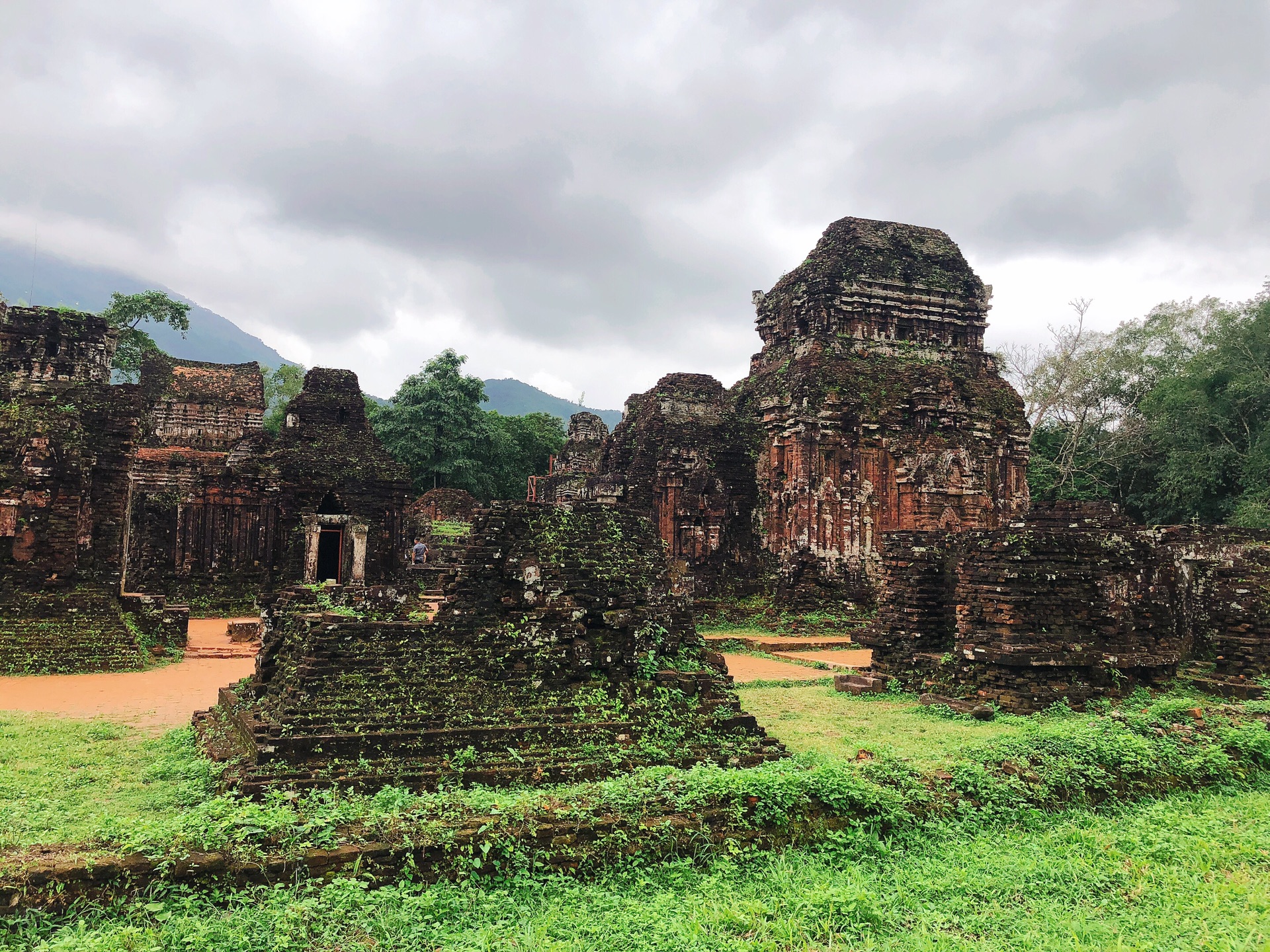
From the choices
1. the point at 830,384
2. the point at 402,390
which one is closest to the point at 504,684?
the point at 830,384

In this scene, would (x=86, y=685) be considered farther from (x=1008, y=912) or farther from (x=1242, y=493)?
(x=1242, y=493)

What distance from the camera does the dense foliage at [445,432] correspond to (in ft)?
133

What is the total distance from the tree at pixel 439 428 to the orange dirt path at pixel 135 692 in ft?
82.7

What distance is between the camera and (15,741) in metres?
8.05

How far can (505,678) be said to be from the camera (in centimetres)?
737

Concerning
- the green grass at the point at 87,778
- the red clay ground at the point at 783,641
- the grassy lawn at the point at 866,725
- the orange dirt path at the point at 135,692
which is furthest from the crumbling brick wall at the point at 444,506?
the green grass at the point at 87,778

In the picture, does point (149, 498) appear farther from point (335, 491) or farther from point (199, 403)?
point (199, 403)

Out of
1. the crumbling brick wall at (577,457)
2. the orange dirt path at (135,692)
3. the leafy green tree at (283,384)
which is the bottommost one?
the orange dirt path at (135,692)

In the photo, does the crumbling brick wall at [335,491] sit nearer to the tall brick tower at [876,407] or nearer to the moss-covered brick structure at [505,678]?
the tall brick tower at [876,407]

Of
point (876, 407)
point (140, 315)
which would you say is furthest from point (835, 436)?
point (140, 315)

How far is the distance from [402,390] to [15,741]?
3412cm

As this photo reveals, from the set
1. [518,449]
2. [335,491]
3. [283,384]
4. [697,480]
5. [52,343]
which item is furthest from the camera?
[283,384]

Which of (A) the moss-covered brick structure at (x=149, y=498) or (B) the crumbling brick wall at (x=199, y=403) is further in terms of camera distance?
(B) the crumbling brick wall at (x=199, y=403)

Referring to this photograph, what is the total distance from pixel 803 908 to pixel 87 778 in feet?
18.9
